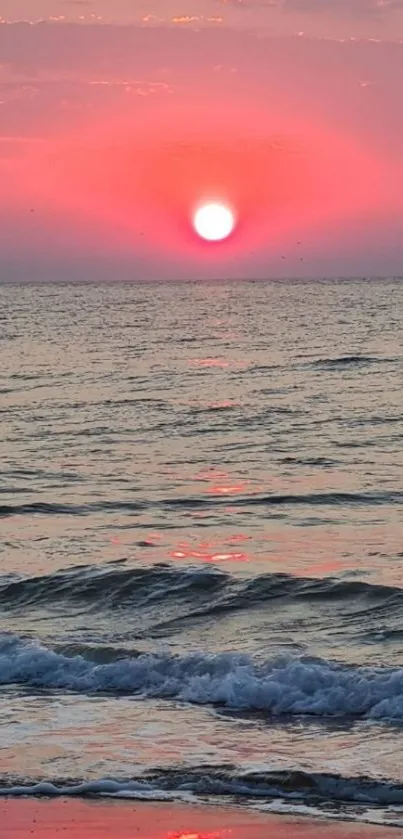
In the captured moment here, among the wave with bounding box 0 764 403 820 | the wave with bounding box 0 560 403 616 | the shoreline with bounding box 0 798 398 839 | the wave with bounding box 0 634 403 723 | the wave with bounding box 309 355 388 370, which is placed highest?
the wave with bounding box 309 355 388 370

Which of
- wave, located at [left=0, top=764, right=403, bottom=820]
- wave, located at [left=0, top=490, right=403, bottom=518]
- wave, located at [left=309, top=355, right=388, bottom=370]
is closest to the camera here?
wave, located at [left=0, top=764, right=403, bottom=820]

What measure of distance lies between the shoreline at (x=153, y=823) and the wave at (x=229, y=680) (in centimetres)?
267

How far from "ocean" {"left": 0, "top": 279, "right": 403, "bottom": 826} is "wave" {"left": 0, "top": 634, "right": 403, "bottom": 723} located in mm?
24

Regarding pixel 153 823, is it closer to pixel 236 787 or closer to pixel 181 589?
pixel 236 787

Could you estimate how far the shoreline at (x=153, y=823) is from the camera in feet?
29.0

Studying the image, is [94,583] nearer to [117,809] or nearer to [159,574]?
[159,574]

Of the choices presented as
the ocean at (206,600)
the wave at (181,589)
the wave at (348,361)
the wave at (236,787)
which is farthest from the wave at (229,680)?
the wave at (348,361)

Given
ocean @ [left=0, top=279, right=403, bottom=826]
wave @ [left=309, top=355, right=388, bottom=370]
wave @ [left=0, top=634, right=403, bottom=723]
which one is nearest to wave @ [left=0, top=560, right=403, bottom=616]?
ocean @ [left=0, top=279, right=403, bottom=826]

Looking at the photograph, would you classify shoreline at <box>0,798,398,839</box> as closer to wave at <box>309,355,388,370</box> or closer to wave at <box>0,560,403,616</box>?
wave at <box>0,560,403,616</box>

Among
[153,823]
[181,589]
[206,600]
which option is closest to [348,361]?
[181,589]

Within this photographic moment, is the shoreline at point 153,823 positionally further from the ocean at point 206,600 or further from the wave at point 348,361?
the wave at point 348,361

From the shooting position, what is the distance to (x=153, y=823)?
30.0ft

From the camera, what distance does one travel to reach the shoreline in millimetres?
8836

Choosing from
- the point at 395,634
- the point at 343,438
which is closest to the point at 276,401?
the point at 343,438
